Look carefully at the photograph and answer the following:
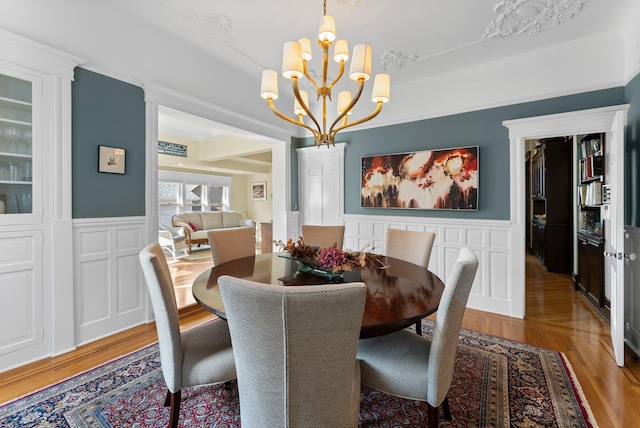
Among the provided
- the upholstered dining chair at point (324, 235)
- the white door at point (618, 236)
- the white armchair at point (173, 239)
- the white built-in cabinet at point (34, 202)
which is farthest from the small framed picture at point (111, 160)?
the white armchair at point (173, 239)

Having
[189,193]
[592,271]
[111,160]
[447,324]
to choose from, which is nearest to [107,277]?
[111,160]

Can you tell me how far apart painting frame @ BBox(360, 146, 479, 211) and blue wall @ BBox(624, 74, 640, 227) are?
1.20 metres

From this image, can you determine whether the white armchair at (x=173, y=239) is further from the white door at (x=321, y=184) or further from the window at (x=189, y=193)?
the white door at (x=321, y=184)

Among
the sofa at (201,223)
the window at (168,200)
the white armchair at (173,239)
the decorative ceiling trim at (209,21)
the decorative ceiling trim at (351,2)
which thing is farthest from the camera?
the window at (168,200)

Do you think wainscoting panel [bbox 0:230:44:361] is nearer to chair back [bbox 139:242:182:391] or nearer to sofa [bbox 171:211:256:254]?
chair back [bbox 139:242:182:391]

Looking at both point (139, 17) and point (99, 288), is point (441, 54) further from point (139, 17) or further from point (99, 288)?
point (99, 288)

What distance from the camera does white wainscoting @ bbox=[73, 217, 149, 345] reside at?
244cm

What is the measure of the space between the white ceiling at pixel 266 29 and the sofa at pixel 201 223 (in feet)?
13.0

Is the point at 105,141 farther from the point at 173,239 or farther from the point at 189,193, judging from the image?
the point at 189,193

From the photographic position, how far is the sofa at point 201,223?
276 inches

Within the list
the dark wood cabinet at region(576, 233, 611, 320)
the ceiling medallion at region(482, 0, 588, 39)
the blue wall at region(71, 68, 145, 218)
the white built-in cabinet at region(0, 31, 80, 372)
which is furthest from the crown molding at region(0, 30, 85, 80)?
the dark wood cabinet at region(576, 233, 611, 320)

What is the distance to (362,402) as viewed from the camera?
1785 mm

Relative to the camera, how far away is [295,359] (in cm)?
89

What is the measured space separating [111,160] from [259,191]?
7768 millimetres
